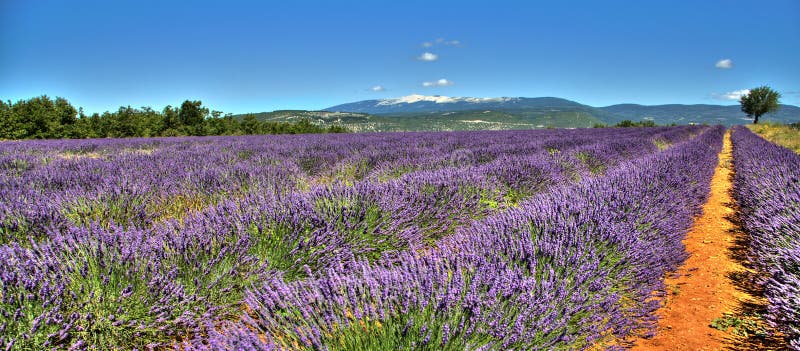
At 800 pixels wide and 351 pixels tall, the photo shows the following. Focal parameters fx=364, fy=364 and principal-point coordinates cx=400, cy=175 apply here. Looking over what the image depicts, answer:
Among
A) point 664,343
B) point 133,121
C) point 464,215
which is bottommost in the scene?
point 664,343

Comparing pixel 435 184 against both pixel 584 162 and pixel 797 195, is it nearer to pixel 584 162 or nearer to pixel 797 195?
pixel 797 195

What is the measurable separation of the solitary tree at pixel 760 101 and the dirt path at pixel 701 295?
254 ft

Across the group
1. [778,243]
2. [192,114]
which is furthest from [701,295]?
[192,114]

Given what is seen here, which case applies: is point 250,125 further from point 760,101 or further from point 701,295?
point 760,101

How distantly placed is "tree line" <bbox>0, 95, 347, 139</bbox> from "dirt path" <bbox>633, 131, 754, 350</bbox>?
34651mm

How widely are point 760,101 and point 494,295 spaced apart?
82.3 metres

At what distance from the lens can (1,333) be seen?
112 cm

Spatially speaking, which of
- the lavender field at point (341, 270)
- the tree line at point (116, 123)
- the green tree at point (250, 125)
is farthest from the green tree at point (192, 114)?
the lavender field at point (341, 270)

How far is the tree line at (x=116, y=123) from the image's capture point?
1010 inches

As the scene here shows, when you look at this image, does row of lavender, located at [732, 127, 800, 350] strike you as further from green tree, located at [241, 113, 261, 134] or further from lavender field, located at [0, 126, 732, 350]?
green tree, located at [241, 113, 261, 134]

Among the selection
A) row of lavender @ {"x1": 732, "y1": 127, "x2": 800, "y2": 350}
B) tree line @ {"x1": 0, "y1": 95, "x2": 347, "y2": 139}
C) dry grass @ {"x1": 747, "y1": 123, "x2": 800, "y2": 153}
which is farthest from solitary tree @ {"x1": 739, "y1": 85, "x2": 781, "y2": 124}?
row of lavender @ {"x1": 732, "y1": 127, "x2": 800, "y2": 350}

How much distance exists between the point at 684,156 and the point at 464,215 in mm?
4691

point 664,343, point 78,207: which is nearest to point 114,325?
point 78,207

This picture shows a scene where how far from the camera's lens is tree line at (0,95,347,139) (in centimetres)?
2566
